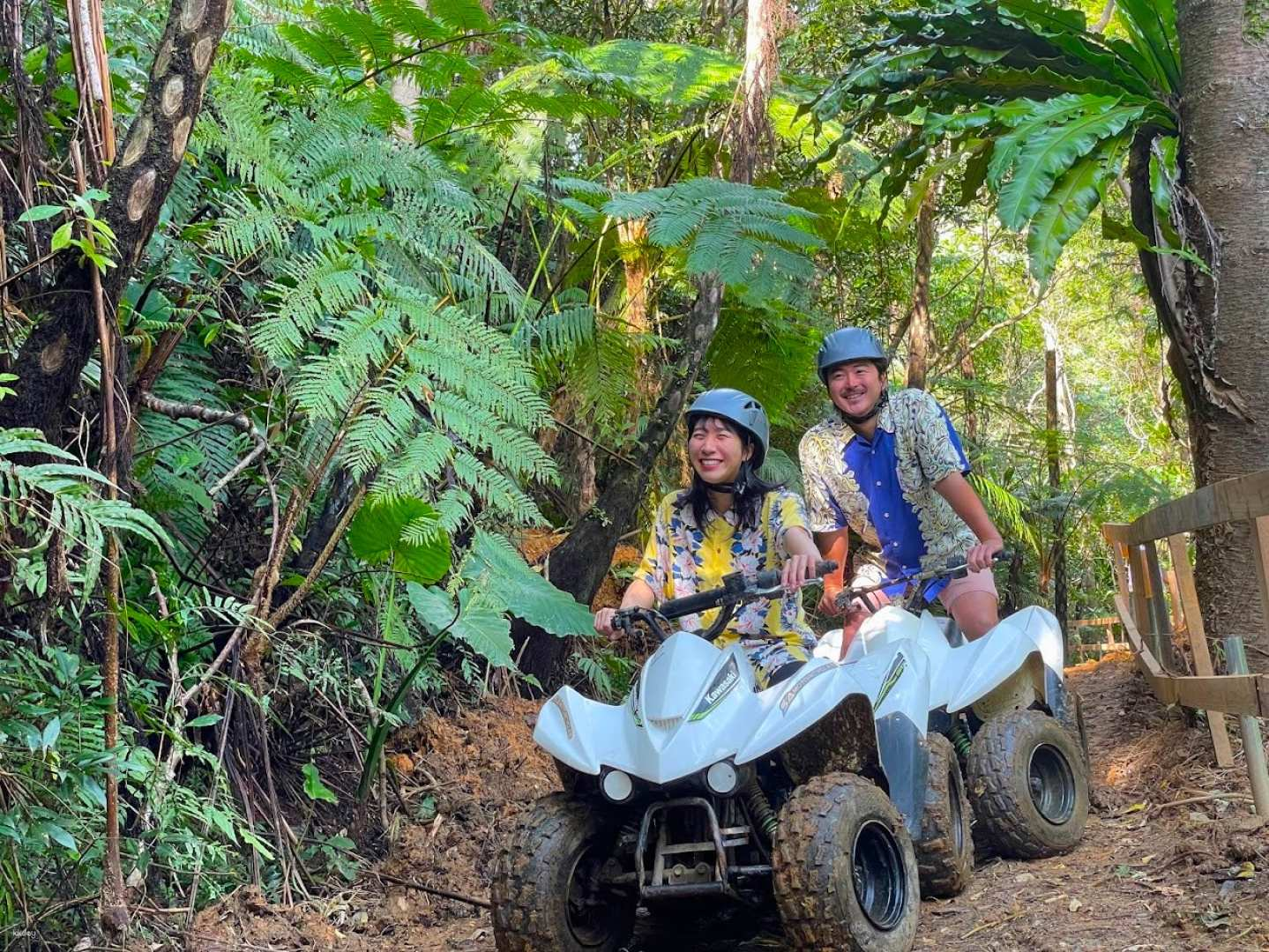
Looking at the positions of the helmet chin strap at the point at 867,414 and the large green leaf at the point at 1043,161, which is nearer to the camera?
the large green leaf at the point at 1043,161

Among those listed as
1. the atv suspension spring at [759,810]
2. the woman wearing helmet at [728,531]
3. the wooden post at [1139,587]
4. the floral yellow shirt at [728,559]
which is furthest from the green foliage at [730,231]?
the wooden post at [1139,587]

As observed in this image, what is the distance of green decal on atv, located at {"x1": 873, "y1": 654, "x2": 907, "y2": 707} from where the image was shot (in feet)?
13.1

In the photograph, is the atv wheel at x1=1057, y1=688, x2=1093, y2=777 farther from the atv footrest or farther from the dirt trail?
the atv footrest

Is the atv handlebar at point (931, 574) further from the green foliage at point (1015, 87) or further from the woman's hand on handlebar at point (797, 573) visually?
the green foliage at point (1015, 87)

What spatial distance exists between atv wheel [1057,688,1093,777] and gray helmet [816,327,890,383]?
67.9 inches

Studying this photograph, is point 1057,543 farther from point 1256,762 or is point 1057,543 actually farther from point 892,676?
point 892,676

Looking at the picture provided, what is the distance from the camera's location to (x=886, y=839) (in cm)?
362

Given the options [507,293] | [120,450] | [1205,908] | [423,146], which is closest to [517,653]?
[507,293]

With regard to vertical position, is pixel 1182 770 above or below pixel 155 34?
below

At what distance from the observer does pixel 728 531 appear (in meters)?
4.53

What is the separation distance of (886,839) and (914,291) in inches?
360

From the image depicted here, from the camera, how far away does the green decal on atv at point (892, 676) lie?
3980mm

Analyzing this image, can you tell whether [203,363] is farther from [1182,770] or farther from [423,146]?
[1182,770]

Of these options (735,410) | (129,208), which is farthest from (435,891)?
(129,208)
